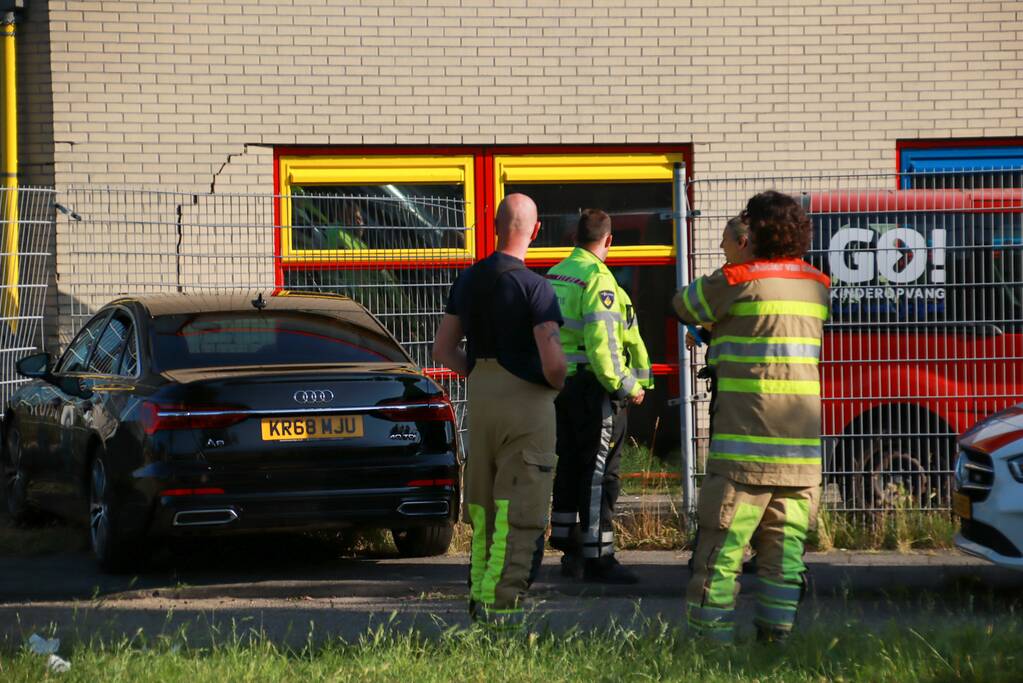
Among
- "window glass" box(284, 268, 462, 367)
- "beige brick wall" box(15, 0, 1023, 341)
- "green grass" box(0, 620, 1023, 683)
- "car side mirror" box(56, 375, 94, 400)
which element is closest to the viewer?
"green grass" box(0, 620, 1023, 683)

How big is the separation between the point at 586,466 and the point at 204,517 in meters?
1.94

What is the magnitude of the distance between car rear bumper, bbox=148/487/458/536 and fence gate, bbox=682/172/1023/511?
211 centimetres

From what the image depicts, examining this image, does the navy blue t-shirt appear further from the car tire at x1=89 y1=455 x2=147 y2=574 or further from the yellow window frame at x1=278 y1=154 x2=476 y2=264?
the yellow window frame at x1=278 y1=154 x2=476 y2=264

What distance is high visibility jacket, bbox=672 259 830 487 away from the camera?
5926 mm

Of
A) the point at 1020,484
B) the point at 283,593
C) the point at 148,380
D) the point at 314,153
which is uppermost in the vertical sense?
the point at 314,153

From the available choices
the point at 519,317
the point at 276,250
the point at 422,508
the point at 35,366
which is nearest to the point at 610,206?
the point at 276,250

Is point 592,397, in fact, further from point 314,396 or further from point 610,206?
point 610,206

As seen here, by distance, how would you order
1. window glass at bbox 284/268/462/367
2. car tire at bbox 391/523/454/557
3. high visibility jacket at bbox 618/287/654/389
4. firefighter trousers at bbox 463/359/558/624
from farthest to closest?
window glass at bbox 284/268/462/367, car tire at bbox 391/523/454/557, high visibility jacket at bbox 618/287/654/389, firefighter trousers at bbox 463/359/558/624

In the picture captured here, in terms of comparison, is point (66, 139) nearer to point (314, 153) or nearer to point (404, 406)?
point (314, 153)

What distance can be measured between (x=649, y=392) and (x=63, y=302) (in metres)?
4.61

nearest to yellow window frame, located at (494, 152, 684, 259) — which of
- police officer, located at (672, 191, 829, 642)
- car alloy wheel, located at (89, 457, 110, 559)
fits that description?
car alloy wheel, located at (89, 457, 110, 559)

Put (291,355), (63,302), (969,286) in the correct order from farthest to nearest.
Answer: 1. (63,302)
2. (969,286)
3. (291,355)

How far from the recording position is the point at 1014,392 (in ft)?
30.5

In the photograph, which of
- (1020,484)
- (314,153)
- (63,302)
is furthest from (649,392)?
(1020,484)
